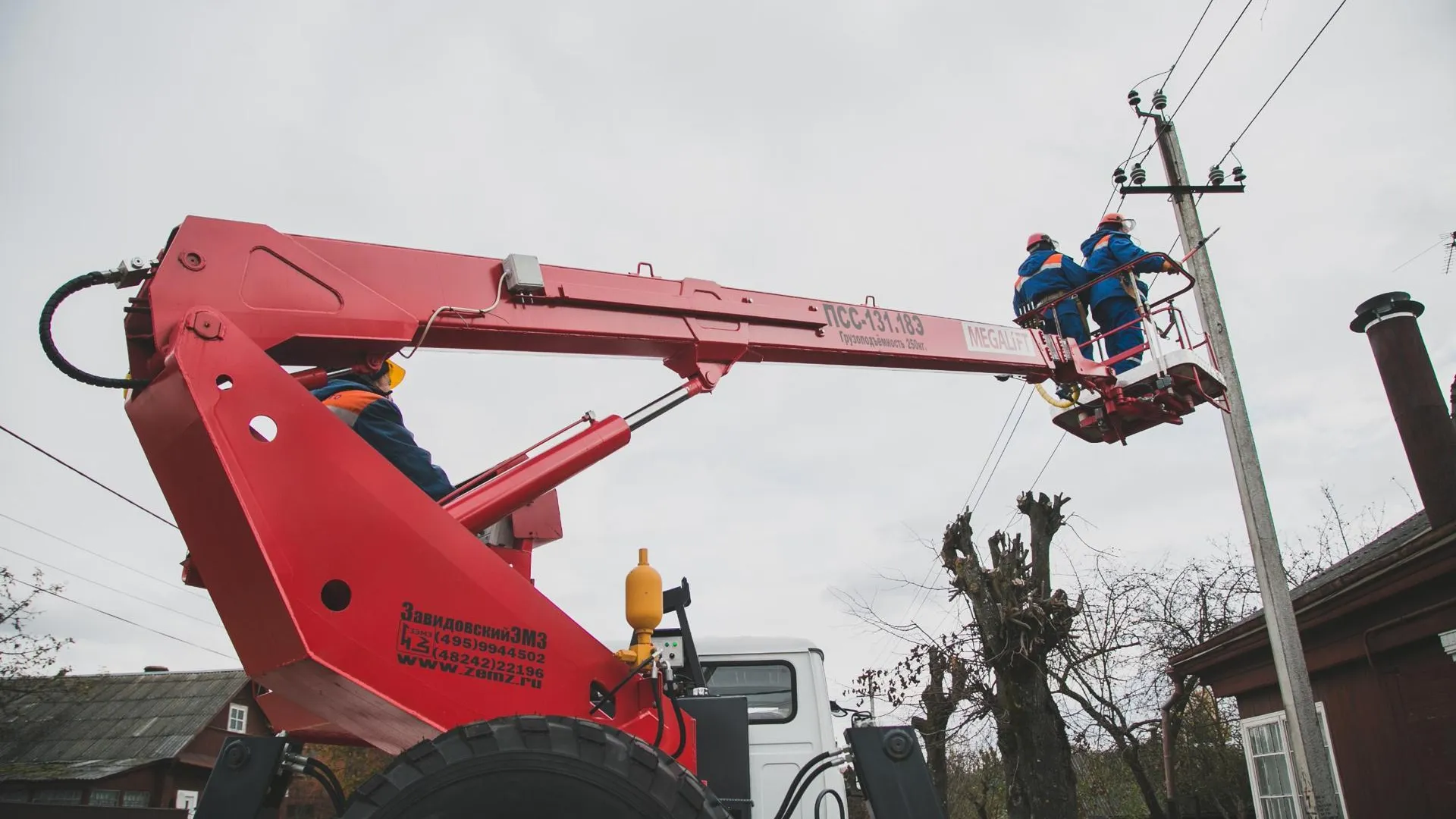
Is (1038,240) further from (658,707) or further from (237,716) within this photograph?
(237,716)

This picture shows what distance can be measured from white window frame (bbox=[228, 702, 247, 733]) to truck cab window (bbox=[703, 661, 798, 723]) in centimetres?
2325

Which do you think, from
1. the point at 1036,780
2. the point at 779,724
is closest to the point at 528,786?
the point at 779,724

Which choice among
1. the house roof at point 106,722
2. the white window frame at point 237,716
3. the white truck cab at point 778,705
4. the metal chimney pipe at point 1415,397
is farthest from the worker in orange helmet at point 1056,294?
the white window frame at point 237,716

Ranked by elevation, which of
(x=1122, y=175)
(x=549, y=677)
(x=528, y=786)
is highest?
(x=1122, y=175)

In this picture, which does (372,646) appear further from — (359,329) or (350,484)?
(359,329)

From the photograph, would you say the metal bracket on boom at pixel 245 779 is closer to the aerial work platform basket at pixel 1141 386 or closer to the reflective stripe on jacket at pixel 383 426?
the reflective stripe on jacket at pixel 383 426

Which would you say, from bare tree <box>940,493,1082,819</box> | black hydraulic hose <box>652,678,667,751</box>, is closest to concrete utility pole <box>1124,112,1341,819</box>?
bare tree <box>940,493,1082,819</box>

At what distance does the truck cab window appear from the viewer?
5748 millimetres

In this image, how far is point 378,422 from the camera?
3.36 meters

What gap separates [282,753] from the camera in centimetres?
276

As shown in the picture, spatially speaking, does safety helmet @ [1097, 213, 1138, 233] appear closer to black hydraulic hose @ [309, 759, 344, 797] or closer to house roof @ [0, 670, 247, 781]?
black hydraulic hose @ [309, 759, 344, 797]

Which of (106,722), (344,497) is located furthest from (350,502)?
(106,722)

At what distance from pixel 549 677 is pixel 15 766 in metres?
25.2

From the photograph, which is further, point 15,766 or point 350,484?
point 15,766
